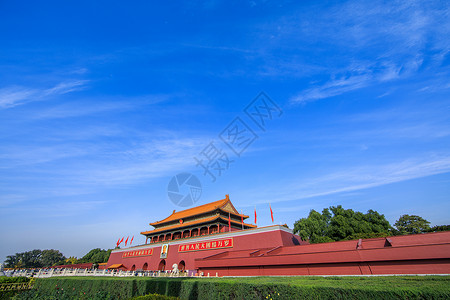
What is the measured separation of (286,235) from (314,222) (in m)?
7.36

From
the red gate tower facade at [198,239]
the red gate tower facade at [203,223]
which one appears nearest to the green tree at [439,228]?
the red gate tower facade at [198,239]

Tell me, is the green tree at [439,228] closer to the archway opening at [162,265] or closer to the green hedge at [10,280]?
the archway opening at [162,265]

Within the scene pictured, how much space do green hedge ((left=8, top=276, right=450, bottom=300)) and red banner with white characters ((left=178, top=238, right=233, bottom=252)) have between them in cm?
1159

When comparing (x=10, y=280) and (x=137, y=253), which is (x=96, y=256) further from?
(x=10, y=280)

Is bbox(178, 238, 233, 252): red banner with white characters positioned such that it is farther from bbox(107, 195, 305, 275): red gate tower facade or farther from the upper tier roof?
the upper tier roof

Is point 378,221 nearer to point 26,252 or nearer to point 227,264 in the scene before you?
point 227,264

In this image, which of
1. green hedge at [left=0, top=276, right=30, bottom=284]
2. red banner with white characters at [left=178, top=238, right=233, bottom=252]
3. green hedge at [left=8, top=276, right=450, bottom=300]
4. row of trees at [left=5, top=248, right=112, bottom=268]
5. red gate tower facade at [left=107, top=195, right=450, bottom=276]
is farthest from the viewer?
row of trees at [left=5, top=248, right=112, bottom=268]

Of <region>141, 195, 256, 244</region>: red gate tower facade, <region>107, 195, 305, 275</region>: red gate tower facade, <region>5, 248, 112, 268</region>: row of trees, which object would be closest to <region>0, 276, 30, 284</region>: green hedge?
<region>107, 195, 305, 275</region>: red gate tower facade

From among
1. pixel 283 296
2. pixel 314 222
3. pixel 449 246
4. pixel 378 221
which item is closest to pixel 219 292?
pixel 283 296

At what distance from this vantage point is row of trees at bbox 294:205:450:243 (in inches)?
890

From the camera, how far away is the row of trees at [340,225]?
74.1ft

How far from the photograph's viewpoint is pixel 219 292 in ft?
23.7

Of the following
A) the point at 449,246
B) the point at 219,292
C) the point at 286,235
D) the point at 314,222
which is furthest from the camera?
the point at 314,222

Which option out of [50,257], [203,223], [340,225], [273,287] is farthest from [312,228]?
[50,257]
